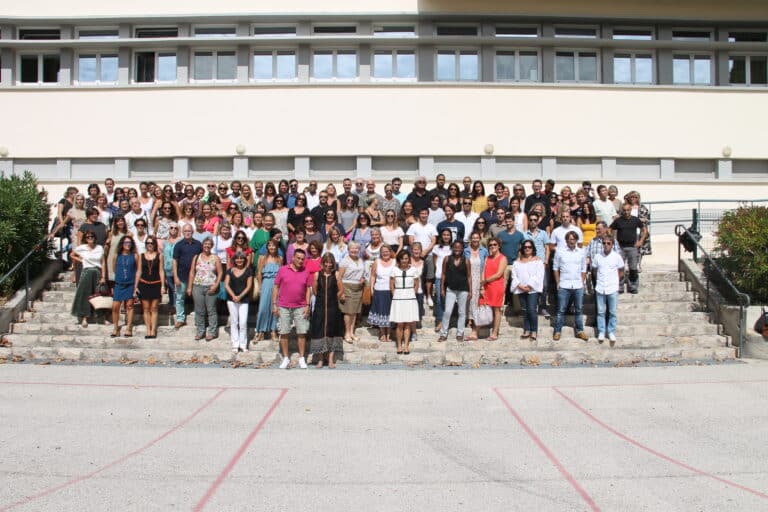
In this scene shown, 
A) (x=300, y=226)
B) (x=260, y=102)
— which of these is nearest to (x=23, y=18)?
(x=260, y=102)

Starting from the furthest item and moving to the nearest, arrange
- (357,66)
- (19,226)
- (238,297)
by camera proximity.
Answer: (357,66) → (19,226) → (238,297)

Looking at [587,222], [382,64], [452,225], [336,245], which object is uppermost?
[382,64]

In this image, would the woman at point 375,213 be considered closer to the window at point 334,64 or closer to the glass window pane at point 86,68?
the window at point 334,64

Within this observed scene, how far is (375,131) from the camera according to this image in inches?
738

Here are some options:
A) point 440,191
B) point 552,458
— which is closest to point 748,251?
point 440,191

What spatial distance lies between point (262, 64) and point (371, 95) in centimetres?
342

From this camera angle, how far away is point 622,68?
1956 centimetres

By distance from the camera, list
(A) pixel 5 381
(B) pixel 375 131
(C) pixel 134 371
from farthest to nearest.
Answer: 1. (B) pixel 375 131
2. (C) pixel 134 371
3. (A) pixel 5 381

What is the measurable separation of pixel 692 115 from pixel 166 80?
15.4 metres

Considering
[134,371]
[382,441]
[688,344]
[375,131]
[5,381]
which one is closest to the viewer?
[382,441]

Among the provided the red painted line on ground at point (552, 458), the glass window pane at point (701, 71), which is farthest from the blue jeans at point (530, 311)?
the glass window pane at point (701, 71)

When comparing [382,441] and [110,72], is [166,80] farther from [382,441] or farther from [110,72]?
[382,441]

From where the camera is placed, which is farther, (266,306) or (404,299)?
(266,306)

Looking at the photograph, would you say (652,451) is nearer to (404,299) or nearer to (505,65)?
(404,299)
